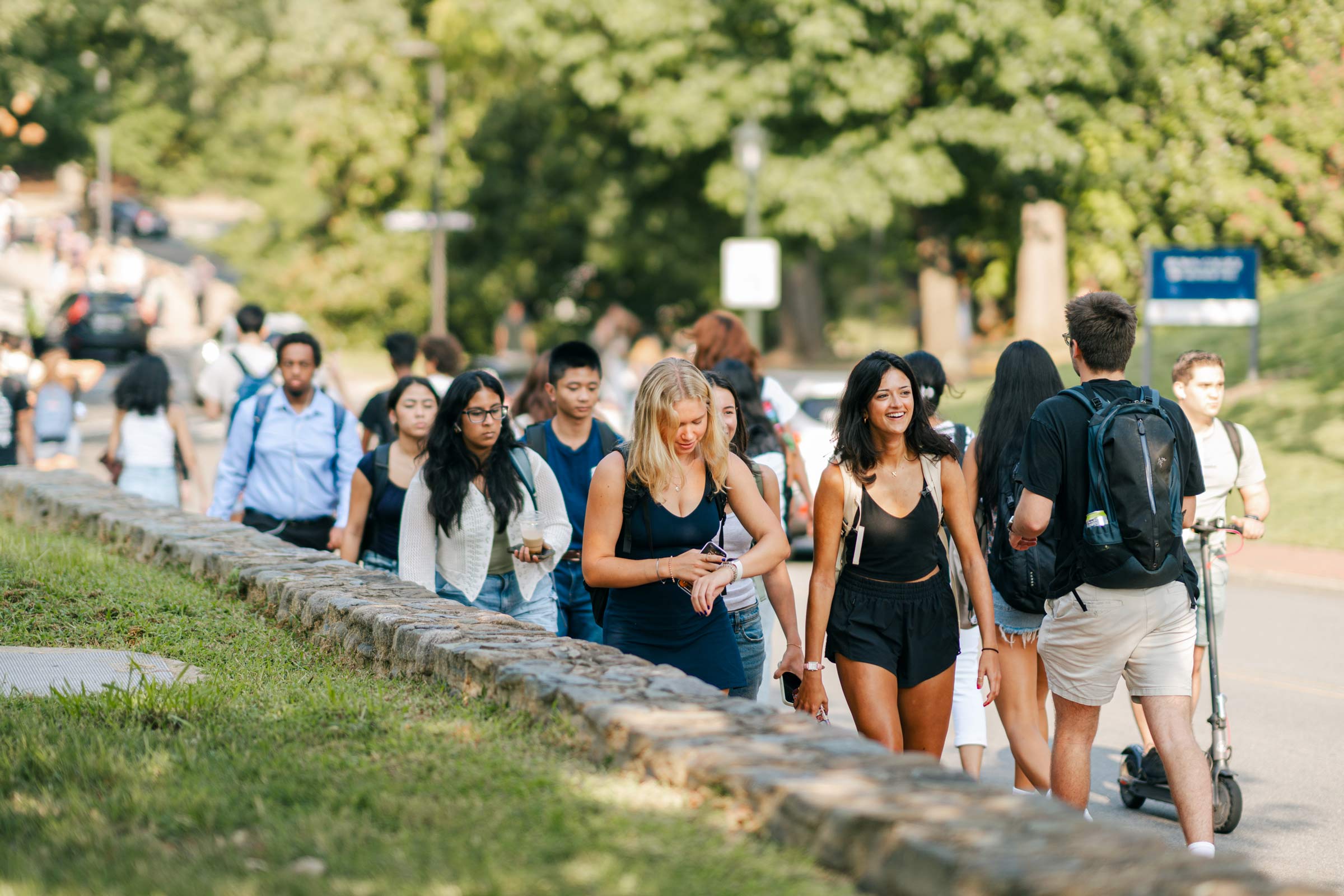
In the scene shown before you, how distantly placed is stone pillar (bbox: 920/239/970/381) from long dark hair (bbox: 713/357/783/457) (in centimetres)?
2397

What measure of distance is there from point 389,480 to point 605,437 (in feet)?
3.59

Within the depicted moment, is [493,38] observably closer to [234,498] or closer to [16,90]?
[16,90]

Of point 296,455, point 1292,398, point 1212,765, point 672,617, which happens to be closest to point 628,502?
point 672,617

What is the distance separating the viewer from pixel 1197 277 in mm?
17891

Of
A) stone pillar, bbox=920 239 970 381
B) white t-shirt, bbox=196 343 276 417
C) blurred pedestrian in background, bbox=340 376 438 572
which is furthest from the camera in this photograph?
stone pillar, bbox=920 239 970 381

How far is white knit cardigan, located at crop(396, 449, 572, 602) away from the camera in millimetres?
6602

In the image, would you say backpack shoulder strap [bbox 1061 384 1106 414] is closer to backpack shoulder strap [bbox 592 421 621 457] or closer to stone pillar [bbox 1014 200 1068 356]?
backpack shoulder strap [bbox 592 421 621 457]

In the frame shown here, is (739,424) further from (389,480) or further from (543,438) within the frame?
(389,480)


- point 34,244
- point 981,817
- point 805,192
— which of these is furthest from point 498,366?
point 34,244

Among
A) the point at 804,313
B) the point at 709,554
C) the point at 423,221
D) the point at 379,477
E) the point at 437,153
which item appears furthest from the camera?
the point at 804,313

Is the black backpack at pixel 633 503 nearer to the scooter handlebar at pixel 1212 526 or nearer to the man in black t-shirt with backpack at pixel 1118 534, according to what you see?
the man in black t-shirt with backpack at pixel 1118 534

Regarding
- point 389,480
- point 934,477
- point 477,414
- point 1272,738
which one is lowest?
point 1272,738

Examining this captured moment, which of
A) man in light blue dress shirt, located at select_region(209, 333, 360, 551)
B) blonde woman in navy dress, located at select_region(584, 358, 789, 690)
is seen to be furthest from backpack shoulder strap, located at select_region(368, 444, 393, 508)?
blonde woman in navy dress, located at select_region(584, 358, 789, 690)

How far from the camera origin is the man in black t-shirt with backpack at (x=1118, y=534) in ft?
17.0
